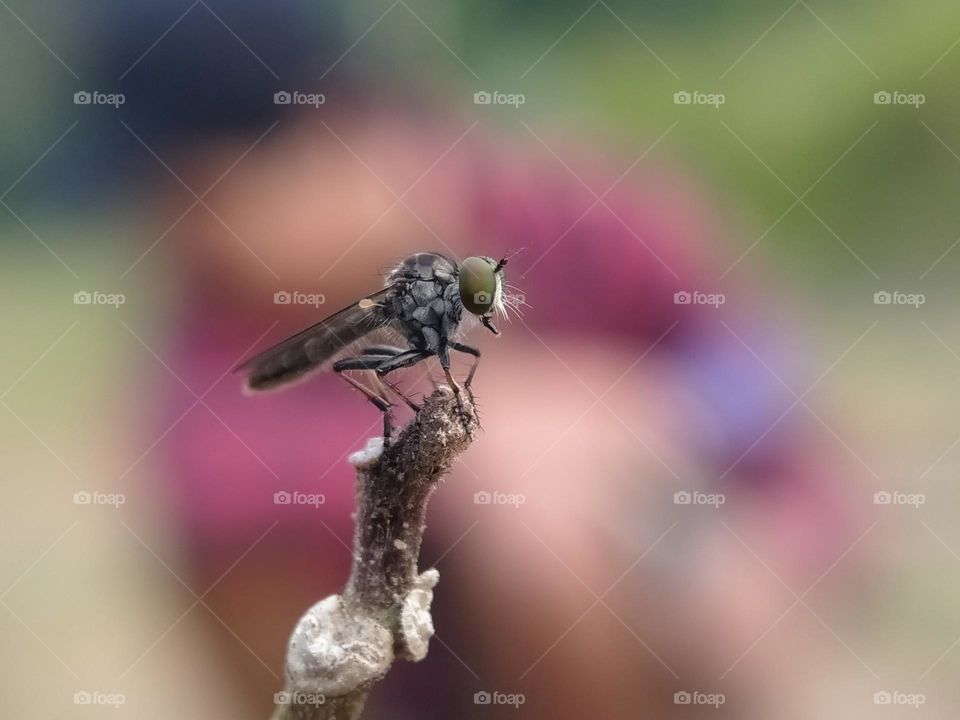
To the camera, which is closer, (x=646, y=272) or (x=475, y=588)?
(x=475, y=588)

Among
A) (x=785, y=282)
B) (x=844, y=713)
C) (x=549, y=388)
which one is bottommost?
(x=844, y=713)

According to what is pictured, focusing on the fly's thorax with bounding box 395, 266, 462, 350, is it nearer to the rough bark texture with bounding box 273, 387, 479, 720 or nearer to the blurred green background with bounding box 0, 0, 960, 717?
the rough bark texture with bounding box 273, 387, 479, 720

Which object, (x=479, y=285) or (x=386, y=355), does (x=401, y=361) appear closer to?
(x=386, y=355)

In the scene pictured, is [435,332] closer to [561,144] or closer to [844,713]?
[561,144]

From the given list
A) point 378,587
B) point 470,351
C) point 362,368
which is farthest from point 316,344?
point 378,587

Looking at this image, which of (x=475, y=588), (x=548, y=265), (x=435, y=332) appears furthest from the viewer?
(x=548, y=265)

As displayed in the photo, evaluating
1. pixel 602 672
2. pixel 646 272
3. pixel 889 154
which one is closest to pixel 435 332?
pixel 646 272
